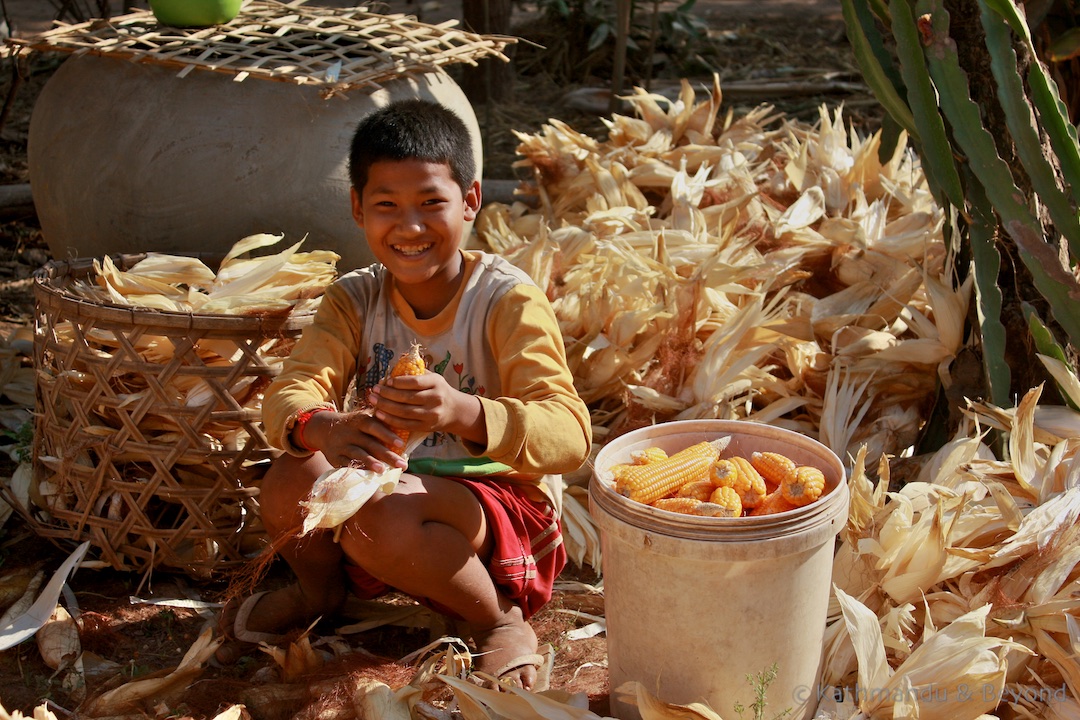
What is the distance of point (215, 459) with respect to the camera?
235 cm

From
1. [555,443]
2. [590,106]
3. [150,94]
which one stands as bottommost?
[590,106]

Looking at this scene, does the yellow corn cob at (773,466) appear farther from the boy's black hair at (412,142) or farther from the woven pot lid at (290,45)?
the woven pot lid at (290,45)

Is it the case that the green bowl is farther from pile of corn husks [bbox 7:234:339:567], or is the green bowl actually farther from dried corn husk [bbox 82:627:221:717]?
dried corn husk [bbox 82:627:221:717]

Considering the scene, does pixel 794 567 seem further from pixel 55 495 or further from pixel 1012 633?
pixel 55 495

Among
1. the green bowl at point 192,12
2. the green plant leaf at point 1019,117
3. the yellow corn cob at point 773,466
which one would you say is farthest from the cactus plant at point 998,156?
the green bowl at point 192,12

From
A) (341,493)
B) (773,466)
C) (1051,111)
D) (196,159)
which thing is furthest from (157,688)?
(1051,111)

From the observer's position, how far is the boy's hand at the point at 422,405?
1.78 meters

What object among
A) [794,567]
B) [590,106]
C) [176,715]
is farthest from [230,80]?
[590,106]

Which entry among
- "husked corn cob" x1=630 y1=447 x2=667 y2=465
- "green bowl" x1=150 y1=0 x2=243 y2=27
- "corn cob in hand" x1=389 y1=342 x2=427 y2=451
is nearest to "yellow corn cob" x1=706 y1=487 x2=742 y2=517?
"husked corn cob" x1=630 y1=447 x2=667 y2=465

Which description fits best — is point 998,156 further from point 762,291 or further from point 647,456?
point 647,456

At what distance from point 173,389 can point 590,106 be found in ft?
16.3

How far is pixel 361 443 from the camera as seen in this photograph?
1835 mm

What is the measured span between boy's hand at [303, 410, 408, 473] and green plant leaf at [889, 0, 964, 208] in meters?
1.49

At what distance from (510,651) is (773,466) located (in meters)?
0.63
